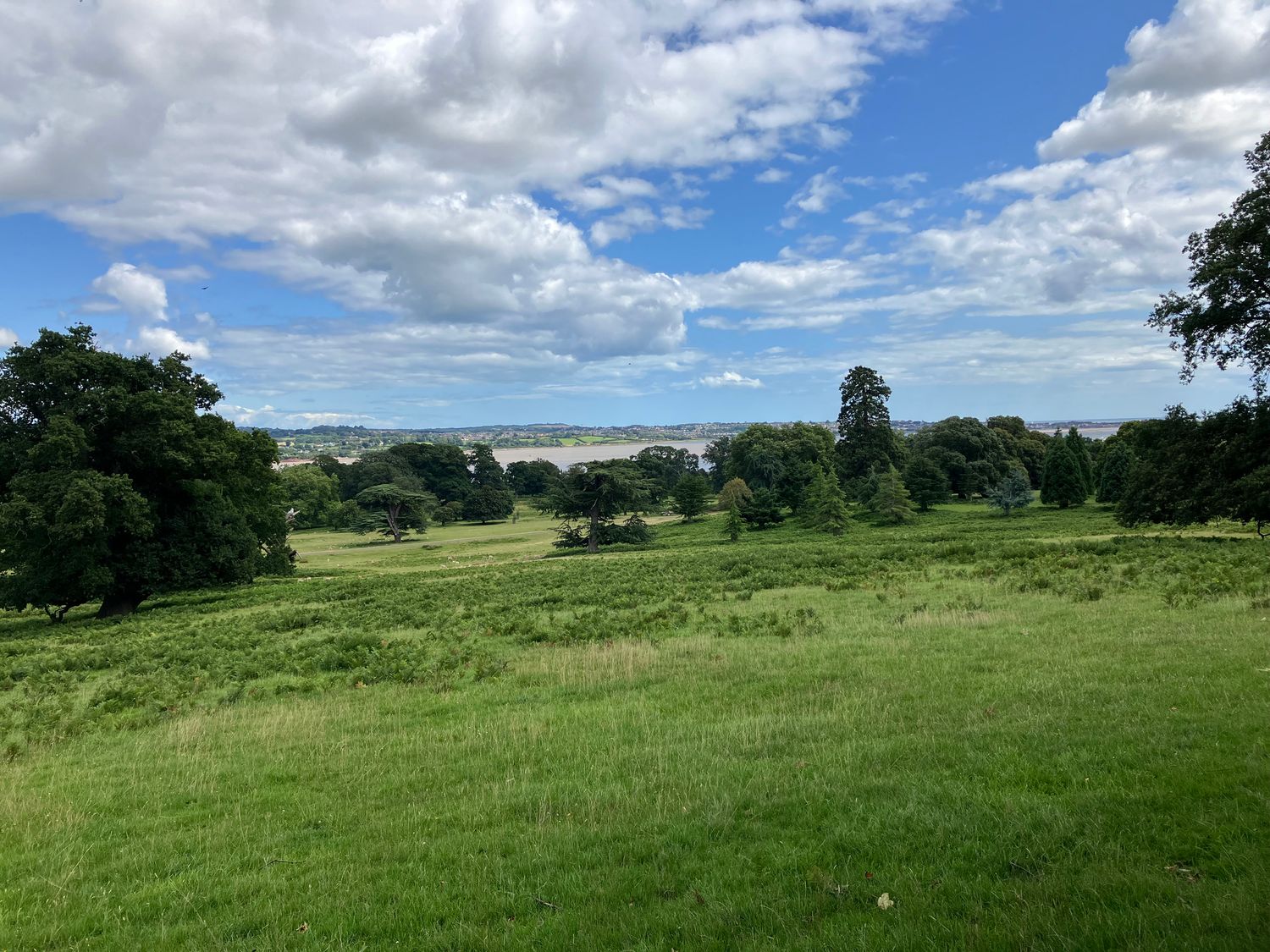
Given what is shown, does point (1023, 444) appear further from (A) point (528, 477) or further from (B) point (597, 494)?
(A) point (528, 477)

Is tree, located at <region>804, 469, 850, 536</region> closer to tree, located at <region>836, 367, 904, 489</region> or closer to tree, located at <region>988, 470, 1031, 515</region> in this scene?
tree, located at <region>988, 470, 1031, 515</region>

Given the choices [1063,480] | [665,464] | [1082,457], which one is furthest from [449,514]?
[1082,457]

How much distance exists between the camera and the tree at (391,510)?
269 ft

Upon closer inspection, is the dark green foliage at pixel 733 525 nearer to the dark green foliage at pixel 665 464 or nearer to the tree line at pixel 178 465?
the tree line at pixel 178 465

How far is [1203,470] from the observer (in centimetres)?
2822

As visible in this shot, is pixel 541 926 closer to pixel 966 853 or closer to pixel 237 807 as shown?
pixel 966 853

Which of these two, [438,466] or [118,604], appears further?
[438,466]

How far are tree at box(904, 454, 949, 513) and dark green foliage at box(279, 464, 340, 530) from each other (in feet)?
241

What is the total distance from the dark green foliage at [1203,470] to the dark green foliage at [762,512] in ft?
114

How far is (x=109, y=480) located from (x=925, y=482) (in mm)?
62125

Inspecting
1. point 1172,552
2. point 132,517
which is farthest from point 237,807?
point 1172,552

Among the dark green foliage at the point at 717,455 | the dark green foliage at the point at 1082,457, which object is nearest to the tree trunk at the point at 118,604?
the dark green foliage at the point at 1082,457

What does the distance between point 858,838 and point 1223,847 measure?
2.34 m

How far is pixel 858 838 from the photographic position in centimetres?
542
